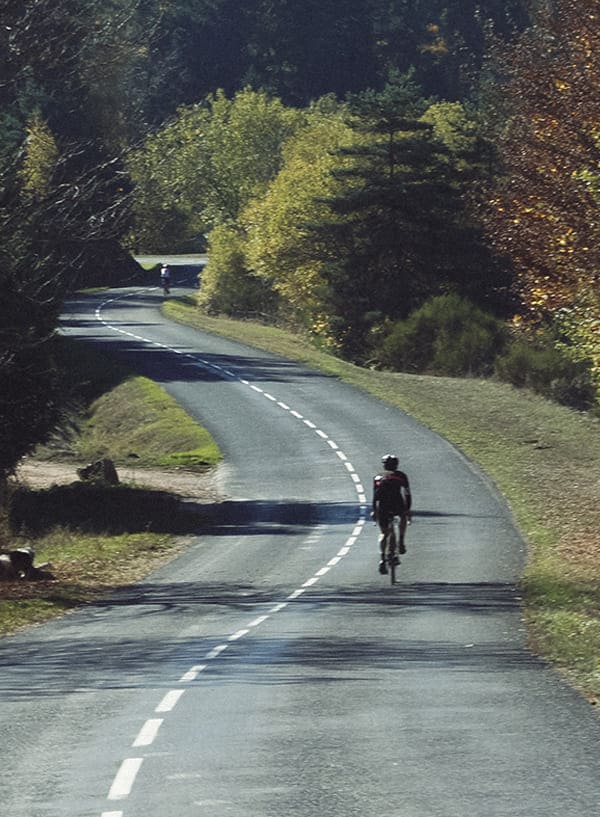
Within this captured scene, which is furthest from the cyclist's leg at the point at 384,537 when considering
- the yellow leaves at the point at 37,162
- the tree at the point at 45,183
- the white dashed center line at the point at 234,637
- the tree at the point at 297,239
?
the tree at the point at 297,239

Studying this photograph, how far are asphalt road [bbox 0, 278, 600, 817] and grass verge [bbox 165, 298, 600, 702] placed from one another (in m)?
0.53

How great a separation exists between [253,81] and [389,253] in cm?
5974

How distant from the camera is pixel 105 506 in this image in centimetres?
3812

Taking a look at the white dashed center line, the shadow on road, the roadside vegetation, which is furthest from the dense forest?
the white dashed center line

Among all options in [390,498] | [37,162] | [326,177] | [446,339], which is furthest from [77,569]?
[326,177]

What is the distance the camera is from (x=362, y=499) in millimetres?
39625

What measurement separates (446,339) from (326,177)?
15.6 metres

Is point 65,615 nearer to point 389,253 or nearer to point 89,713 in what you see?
point 89,713

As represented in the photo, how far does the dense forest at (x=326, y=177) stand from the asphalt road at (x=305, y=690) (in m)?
5.56

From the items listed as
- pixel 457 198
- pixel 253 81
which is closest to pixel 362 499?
pixel 457 198

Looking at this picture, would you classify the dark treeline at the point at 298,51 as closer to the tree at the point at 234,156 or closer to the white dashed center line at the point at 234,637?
the tree at the point at 234,156

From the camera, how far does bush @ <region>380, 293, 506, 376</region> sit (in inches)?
2689

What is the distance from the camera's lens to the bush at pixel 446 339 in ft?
224

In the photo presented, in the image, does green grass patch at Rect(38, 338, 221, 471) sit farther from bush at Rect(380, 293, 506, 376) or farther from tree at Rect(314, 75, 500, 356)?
bush at Rect(380, 293, 506, 376)
